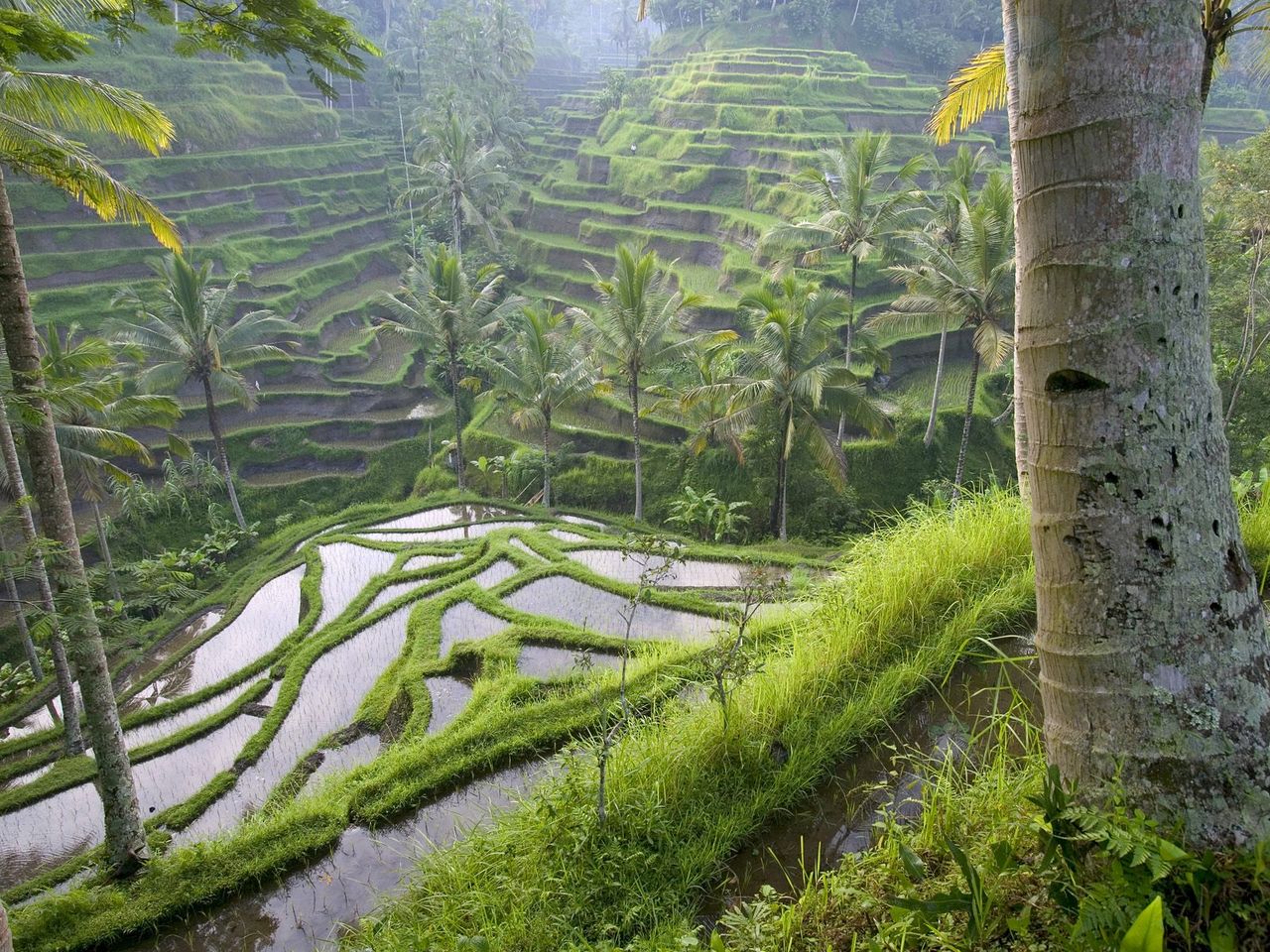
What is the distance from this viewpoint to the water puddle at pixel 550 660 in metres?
8.07

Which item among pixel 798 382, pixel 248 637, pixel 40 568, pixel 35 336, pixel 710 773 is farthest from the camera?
pixel 798 382

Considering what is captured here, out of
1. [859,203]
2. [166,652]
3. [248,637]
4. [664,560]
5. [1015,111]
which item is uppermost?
[859,203]

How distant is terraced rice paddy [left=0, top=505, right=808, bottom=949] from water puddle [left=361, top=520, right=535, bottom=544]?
130 cm

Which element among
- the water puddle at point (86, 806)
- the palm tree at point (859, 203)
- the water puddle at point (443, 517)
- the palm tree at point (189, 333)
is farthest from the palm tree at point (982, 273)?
the palm tree at point (189, 333)

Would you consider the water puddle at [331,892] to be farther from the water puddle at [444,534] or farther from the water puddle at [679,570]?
the water puddle at [444,534]

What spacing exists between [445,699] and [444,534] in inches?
314

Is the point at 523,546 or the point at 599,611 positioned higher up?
the point at 523,546

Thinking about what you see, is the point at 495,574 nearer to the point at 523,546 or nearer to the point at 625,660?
the point at 523,546

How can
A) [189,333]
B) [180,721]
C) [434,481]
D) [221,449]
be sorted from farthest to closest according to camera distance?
1. [434,481]
2. [221,449]
3. [189,333]
4. [180,721]

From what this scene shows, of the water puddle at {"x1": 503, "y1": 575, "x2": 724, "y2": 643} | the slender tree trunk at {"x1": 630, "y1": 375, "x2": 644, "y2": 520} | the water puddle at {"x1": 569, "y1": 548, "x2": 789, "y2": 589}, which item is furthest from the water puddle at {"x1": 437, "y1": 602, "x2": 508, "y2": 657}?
the slender tree trunk at {"x1": 630, "y1": 375, "x2": 644, "y2": 520}

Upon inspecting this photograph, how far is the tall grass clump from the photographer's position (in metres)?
3.00

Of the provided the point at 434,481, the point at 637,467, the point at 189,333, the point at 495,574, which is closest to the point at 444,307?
the point at 189,333

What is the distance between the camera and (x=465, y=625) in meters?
10.0

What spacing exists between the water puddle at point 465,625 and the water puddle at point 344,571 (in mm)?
2130
